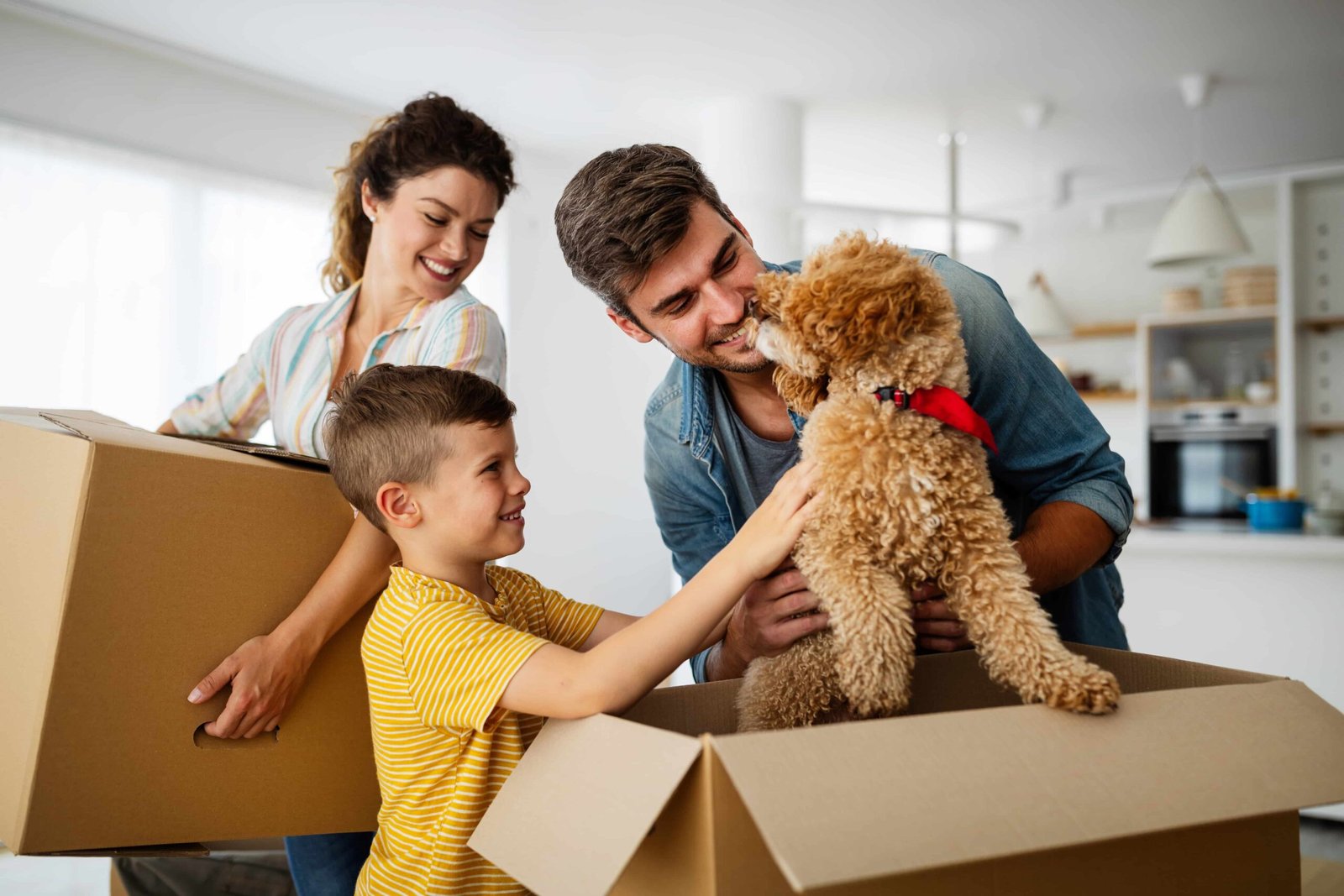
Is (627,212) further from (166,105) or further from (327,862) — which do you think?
(166,105)

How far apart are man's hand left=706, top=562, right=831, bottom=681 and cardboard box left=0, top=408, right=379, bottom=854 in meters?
0.46

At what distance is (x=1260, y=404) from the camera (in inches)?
244

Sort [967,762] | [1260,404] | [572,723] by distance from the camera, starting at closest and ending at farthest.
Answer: [967,762]
[572,723]
[1260,404]

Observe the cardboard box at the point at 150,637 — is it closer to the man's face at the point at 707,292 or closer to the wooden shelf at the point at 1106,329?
the man's face at the point at 707,292

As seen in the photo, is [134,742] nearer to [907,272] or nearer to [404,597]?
[404,597]

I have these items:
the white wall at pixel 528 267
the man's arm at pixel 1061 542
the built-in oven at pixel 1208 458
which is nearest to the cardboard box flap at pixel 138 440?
the man's arm at pixel 1061 542

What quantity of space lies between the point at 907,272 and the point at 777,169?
3947mm

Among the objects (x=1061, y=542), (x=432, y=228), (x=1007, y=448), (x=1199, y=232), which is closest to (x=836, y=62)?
(x=1199, y=232)

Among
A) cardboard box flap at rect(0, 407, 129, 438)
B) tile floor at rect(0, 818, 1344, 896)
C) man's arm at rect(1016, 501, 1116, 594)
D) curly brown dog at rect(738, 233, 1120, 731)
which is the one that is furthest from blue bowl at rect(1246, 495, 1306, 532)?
cardboard box flap at rect(0, 407, 129, 438)

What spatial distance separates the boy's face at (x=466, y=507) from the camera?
45.6 inches

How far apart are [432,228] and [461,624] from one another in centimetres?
83

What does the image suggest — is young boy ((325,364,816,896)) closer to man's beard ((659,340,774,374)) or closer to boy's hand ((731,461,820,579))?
boy's hand ((731,461,820,579))

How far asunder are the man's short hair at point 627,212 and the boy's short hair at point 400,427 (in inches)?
8.6

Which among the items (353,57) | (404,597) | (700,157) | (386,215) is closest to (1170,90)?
(700,157)
